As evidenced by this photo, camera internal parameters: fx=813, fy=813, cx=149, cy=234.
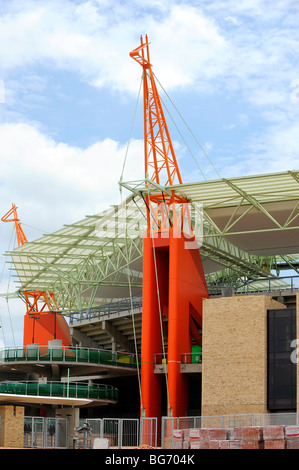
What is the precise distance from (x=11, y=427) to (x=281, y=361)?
18.4 m

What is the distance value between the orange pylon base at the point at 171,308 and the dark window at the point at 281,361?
741 cm

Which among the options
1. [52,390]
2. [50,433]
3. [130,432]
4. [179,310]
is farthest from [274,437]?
[52,390]

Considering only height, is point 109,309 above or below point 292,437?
above

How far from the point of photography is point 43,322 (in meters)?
83.0

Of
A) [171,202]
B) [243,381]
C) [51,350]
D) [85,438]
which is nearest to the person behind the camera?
[85,438]

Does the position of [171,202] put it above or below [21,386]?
above

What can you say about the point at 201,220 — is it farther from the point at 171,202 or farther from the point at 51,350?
the point at 51,350

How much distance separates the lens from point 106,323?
74438 mm

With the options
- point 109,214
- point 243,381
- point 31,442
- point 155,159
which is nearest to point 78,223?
point 109,214

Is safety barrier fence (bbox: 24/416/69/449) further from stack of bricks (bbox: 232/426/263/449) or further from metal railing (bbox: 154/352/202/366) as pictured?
metal railing (bbox: 154/352/202/366)

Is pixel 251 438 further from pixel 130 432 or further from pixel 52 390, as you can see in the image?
pixel 52 390

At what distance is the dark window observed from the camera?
49.3 m

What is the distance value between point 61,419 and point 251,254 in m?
30.5

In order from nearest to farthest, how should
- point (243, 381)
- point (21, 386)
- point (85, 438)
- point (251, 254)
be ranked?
1. point (85, 438)
2. point (243, 381)
3. point (21, 386)
4. point (251, 254)
